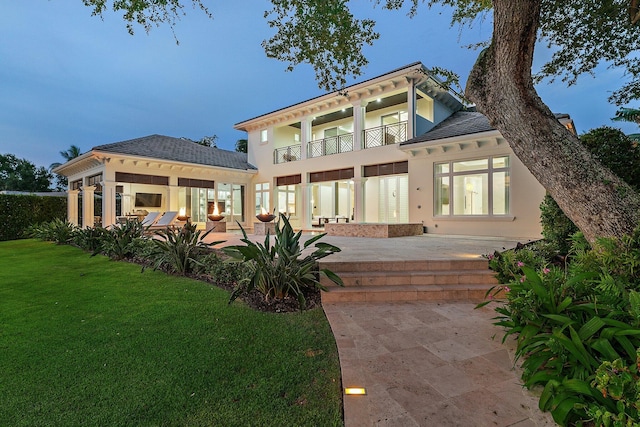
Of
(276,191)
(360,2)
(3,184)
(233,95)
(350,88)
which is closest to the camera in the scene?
(360,2)

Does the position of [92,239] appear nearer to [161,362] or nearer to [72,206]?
[161,362]

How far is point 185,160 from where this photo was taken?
14.5 metres

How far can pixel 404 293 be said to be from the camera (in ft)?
14.2

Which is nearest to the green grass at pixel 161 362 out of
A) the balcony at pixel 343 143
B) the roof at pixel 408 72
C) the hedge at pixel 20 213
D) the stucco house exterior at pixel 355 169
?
the stucco house exterior at pixel 355 169

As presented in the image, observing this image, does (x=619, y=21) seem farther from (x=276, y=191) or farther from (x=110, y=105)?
(x=110, y=105)

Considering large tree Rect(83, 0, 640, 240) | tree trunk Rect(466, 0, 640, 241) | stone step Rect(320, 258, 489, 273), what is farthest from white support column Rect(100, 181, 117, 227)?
tree trunk Rect(466, 0, 640, 241)

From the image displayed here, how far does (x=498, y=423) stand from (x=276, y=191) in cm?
1566

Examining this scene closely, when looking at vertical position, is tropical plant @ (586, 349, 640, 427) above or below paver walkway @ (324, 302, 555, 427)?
above

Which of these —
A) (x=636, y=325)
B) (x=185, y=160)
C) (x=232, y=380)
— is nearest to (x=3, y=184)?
(x=185, y=160)

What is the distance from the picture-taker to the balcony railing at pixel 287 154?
16.2m

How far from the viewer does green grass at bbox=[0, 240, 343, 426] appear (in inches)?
75.2

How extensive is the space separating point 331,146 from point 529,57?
1173 centimetres

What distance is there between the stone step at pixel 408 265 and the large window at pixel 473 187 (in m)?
5.91

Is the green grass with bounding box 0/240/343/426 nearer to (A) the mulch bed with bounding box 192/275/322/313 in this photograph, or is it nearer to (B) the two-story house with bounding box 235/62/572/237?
(A) the mulch bed with bounding box 192/275/322/313
